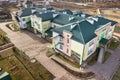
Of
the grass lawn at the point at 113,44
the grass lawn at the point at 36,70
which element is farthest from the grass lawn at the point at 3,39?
the grass lawn at the point at 113,44

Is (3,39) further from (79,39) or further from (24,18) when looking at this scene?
(79,39)

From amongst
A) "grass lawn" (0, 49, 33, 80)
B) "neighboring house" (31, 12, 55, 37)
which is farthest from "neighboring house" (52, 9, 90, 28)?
"grass lawn" (0, 49, 33, 80)

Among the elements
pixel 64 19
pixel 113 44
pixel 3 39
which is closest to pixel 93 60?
pixel 113 44

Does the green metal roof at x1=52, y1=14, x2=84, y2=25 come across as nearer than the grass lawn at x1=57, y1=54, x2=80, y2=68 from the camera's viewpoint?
No

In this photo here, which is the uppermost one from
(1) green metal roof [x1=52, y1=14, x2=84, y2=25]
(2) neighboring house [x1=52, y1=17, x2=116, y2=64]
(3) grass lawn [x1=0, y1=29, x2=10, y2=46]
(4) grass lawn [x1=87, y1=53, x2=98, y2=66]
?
(1) green metal roof [x1=52, y1=14, x2=84, y2=25]

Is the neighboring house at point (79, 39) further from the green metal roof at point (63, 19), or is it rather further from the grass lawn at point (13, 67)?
the grass lawn at point (13, 67)

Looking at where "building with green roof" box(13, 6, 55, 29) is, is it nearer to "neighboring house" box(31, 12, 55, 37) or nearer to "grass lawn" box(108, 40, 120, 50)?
"neighboring house" box(31, 12, 55, 37)

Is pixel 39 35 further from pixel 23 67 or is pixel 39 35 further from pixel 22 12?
pixel 23 67
